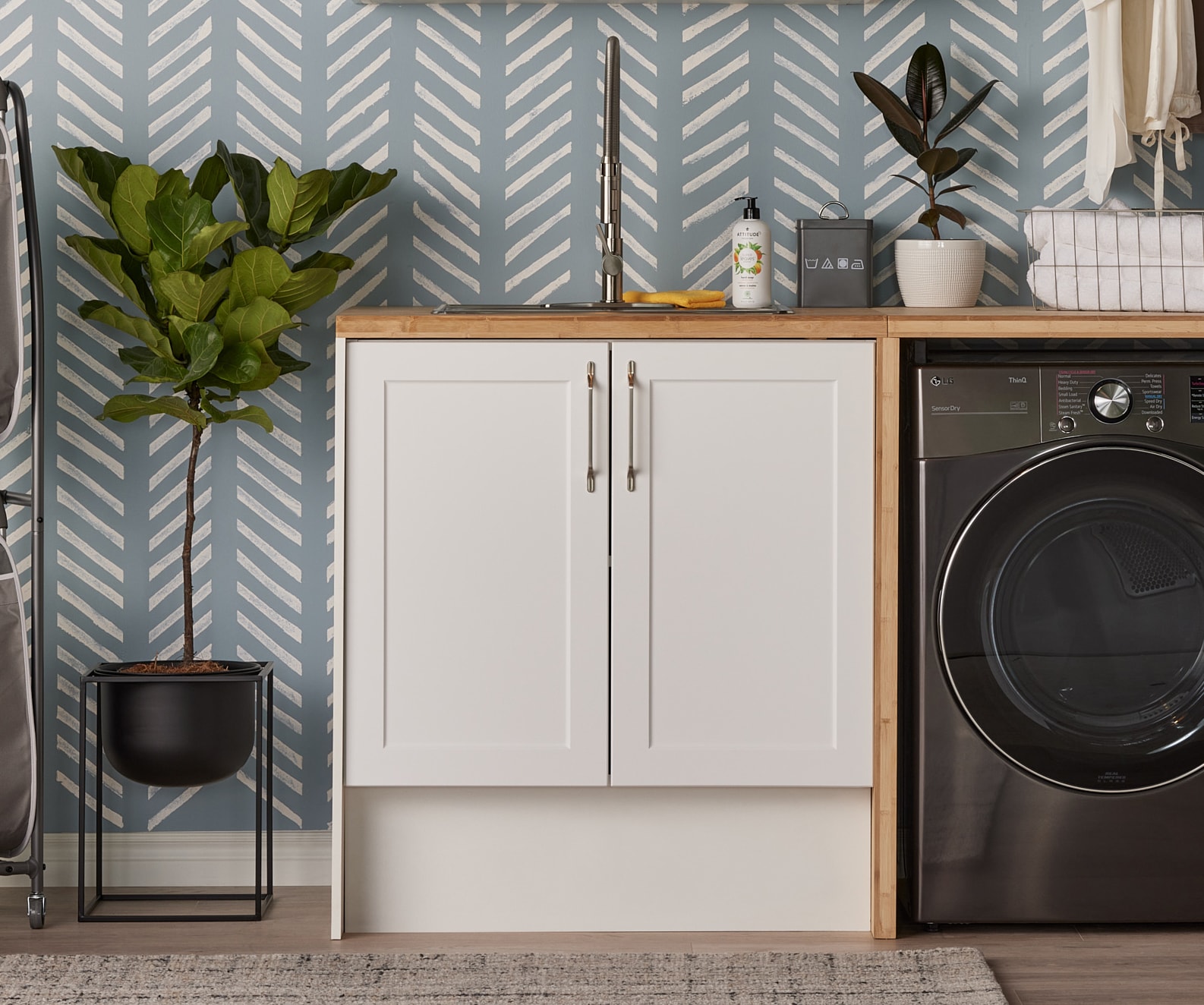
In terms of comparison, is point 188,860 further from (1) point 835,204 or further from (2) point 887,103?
(2) point 887,103

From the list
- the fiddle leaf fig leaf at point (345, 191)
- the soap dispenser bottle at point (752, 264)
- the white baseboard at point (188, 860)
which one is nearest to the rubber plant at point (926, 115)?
the soap dispenser bottle at point (752, 264)

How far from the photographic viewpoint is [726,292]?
2.26 metres

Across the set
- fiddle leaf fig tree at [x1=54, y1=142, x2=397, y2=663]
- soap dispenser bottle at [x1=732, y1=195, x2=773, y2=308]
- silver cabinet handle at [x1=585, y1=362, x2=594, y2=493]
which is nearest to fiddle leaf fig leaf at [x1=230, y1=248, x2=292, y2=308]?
fiddle leaf fig tree at [x1=54, y1=142, x2=397, y2=663]

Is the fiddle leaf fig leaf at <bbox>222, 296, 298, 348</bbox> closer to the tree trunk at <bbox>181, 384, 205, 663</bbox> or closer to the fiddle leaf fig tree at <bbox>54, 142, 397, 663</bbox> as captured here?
the fiddle leaf fig tree at <bbox>54, 142, 397, 663</bbox>

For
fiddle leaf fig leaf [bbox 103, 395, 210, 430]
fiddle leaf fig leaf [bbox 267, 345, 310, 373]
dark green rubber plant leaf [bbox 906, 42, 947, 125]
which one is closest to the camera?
fiddle leaf fig leaf [bbox 103, 395, 210, 430]

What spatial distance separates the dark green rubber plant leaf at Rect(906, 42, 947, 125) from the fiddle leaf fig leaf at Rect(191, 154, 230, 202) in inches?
52.4

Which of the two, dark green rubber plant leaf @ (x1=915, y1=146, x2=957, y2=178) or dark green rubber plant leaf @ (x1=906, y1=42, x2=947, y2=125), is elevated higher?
dark green rubber plant leaf @ (x1=906, y1=42, x2=947, y2=125)

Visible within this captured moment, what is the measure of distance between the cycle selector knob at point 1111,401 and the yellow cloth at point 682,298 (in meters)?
0.67

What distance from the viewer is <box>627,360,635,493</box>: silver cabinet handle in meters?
1.84

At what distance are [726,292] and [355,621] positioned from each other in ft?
3.28

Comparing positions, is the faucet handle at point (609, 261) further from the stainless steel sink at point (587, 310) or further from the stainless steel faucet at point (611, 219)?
the stainless steel sink at point (587, 310)

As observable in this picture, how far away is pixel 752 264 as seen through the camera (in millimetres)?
2070

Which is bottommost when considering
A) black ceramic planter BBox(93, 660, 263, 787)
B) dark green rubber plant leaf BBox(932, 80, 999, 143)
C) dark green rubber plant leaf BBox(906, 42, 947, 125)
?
black ceramic planter BBox(93, 660, 263, 787)

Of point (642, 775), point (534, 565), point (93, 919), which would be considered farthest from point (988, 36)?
point (93, 919)
